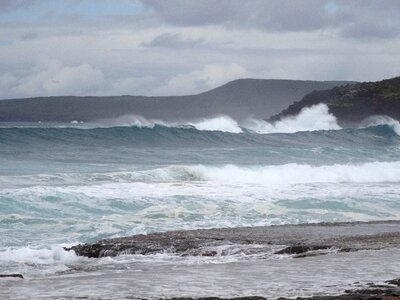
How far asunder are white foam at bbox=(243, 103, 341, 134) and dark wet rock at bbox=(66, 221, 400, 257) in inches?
2385

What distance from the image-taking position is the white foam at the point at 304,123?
77375mm

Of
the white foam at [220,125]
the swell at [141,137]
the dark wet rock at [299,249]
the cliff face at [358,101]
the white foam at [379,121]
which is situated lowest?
the dark wet rock at [299,249]

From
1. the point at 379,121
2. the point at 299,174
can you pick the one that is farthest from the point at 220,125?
the point at 299,174

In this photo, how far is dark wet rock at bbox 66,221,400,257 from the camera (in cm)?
1188

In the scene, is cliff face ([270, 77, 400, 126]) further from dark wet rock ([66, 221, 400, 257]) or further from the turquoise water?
dark wet rock ([66, 221, 400, 257])

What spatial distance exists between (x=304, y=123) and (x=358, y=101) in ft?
42.7

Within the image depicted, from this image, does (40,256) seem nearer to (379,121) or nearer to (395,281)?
(395,281)

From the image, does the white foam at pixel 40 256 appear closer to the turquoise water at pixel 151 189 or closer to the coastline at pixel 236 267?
the turquoise water at pixel 151 189

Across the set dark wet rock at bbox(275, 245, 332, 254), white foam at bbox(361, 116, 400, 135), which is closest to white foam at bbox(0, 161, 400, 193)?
dark wet rock at bbox(275, 245, 332, 254)

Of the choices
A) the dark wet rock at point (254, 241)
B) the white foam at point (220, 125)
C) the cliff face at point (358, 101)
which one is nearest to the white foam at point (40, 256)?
the dark wet rock at point (254, 241)

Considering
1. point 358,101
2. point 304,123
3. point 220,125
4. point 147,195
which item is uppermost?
point 358,101

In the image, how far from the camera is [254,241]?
12.6 meters

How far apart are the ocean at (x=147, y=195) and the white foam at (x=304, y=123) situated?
2674 centimetres

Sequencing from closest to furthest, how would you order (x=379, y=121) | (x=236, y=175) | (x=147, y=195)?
(x=147, y=195) < (x=236, y=175) < (x=379, y=121)
